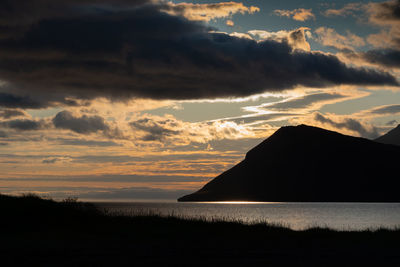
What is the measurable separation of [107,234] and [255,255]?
1221 centimetres

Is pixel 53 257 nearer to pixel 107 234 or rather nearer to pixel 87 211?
pixel 107 234

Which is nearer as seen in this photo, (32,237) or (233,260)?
(233,260)

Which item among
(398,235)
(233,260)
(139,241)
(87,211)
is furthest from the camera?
(87,211)

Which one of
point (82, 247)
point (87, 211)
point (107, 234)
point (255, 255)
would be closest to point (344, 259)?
point (255, 255)

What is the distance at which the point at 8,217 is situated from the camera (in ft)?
118

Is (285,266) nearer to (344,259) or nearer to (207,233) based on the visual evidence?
(344,259)

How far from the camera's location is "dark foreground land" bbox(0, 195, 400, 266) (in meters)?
21.8

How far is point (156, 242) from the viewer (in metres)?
28.6

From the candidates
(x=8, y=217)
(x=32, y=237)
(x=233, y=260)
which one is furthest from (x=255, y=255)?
(x=8, y=217)

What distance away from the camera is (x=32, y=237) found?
1181 inches

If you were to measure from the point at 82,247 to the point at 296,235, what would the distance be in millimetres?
15237

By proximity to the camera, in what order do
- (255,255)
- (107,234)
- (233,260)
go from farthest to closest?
(107,234) < (255,255) < (233,260)

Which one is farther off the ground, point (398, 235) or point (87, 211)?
point (87, 211)

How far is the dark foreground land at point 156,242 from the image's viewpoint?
21797 mm
